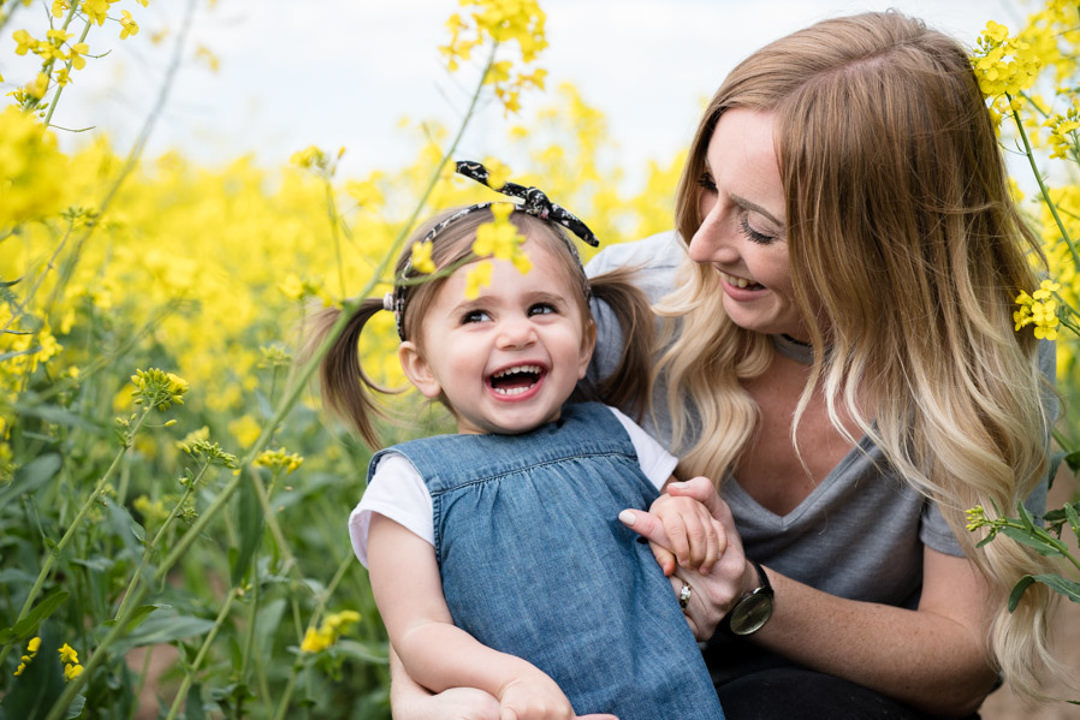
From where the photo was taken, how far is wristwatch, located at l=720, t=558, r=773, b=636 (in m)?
1.68

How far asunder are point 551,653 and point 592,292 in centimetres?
81

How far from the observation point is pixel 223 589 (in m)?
3.66

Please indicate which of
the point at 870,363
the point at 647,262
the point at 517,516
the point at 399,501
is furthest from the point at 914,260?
the point at 399,501

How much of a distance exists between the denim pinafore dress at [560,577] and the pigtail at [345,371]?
1.23 feet

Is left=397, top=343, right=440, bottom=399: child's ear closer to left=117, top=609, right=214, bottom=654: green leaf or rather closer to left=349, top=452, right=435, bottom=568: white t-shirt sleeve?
left=349, top=452, right=435, bottom=568: white t-shirt sleeve

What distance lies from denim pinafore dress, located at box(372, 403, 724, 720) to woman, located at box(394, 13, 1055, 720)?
0.12 metres

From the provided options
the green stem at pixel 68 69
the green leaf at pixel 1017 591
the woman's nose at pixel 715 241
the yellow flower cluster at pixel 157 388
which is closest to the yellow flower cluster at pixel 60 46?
A: the green stem at pixel 68 69

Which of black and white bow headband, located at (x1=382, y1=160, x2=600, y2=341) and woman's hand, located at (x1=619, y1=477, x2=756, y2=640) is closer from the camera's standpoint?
woman's hand, located at (x1=619, y1=477, x2=756, y2=640)

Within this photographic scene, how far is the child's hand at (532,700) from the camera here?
1.28m

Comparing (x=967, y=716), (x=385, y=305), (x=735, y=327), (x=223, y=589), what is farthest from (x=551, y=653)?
(x=223, y=589)

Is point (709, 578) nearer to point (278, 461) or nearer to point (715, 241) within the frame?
point (715, 241)

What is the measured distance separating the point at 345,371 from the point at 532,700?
2.85 ft

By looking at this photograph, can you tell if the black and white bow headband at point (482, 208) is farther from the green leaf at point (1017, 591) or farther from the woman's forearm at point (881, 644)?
the green leaf at point (1017, 591)

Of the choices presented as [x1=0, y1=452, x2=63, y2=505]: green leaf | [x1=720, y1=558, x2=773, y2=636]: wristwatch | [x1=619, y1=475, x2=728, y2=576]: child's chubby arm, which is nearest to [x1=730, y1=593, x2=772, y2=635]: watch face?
[x1=720, y1=558, x2=773, y2=636]: wristwatch
